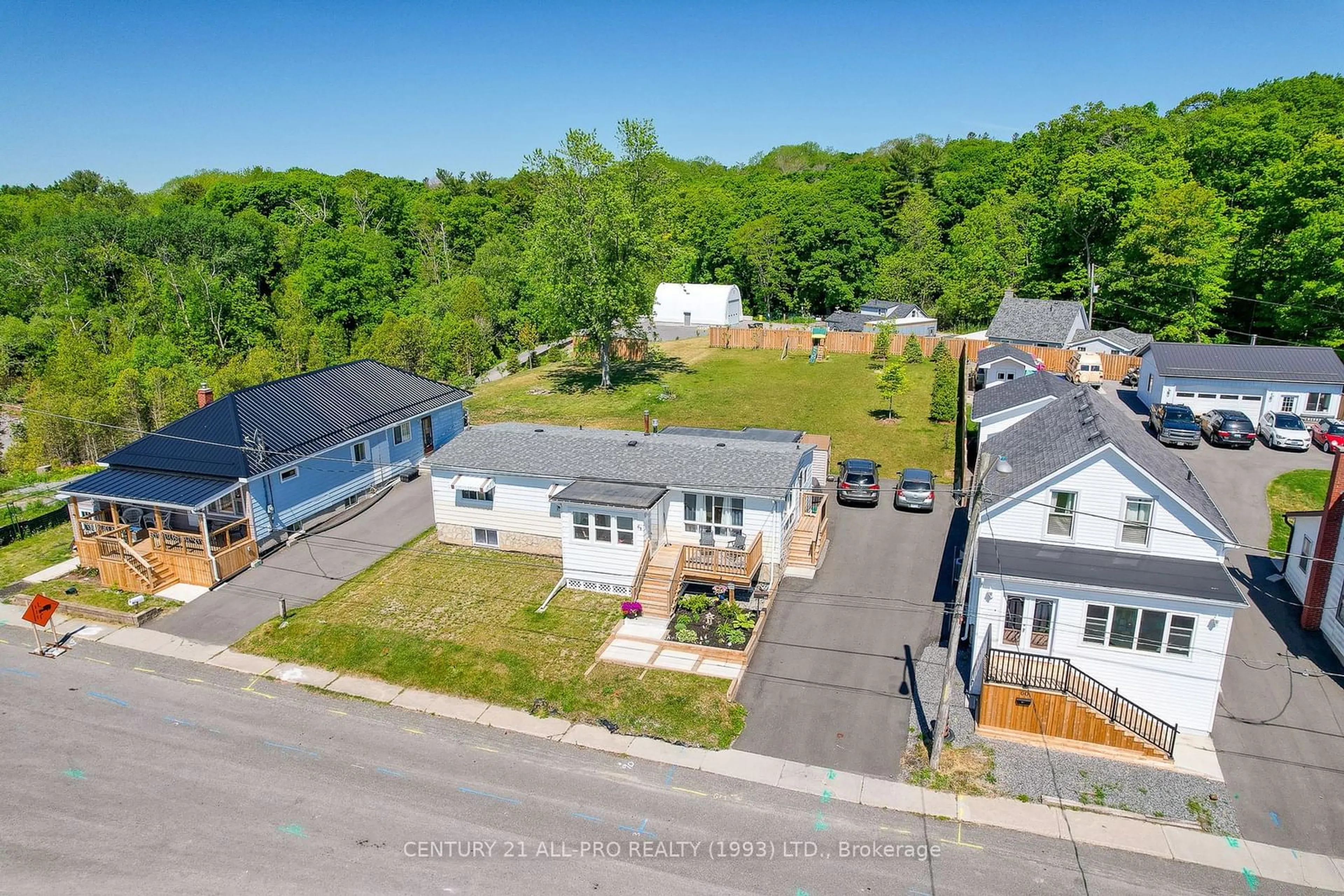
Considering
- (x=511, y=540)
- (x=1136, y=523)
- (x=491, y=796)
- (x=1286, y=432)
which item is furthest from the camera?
(x=1286, y=432)

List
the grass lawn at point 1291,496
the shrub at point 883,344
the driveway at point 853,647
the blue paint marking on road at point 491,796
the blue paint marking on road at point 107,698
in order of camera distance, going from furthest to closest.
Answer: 1. the shrub at point 883,344
2. the grass lawn at point 1291,496
3. the blue paint marking on road at point 107,698
4. the driveway at point 853,647
5. the blue paint marking on road at point 491,796

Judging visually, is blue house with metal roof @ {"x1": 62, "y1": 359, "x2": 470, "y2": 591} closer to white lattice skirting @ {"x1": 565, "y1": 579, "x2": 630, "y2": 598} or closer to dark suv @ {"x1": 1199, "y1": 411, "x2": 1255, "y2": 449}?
white lattice skirting @ {"x1": 565, "y1": 579, "x2": 630, "y2": 598}

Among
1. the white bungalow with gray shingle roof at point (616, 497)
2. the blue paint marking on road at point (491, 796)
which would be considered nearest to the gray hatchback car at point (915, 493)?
the white bungalow with gray shingle roof at point (616, 497)

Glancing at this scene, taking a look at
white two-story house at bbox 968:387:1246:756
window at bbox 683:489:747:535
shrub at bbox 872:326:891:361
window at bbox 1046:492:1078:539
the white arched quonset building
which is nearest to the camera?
white two-story house at bbox 968:387:1246:756

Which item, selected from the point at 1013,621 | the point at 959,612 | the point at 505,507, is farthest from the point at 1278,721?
the point at 505,507

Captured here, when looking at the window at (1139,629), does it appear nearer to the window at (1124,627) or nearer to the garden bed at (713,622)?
the window at (1124,627)

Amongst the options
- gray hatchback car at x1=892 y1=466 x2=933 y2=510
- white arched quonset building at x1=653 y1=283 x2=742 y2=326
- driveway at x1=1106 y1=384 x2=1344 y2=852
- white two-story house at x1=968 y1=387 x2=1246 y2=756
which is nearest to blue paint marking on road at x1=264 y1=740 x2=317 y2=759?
white two-story house at x1=968 y1=387 x2=1246 y2=756

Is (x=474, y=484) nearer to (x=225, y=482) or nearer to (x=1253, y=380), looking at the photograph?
(x=225, y=482)
